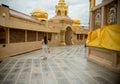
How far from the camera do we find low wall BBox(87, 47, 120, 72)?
730cm

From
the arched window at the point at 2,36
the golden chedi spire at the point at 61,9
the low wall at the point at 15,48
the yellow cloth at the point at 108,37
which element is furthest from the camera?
the golden chedi spire at the point at 61,9

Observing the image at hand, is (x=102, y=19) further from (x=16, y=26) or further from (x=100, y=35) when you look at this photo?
(x=16, y=26)

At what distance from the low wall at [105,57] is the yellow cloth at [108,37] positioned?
0.86 ft

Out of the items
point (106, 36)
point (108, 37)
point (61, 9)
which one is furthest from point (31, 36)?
point (61, 9)

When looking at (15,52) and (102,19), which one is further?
(15,52)

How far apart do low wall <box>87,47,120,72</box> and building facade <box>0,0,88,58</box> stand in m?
5.80

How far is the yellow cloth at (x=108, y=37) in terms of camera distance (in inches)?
286

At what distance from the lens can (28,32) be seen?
57.4 ft

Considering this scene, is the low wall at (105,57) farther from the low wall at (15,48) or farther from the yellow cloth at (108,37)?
the low wall at (15,48)

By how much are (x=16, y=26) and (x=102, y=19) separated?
Result: 7.30 metres

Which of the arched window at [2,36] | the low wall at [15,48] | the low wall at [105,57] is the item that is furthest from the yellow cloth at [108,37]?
the arched window at [2,36]

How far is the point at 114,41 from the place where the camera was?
293 inches

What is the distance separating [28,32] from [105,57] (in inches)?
419

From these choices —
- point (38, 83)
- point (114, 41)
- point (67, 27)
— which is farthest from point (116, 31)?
point (67, 27)
